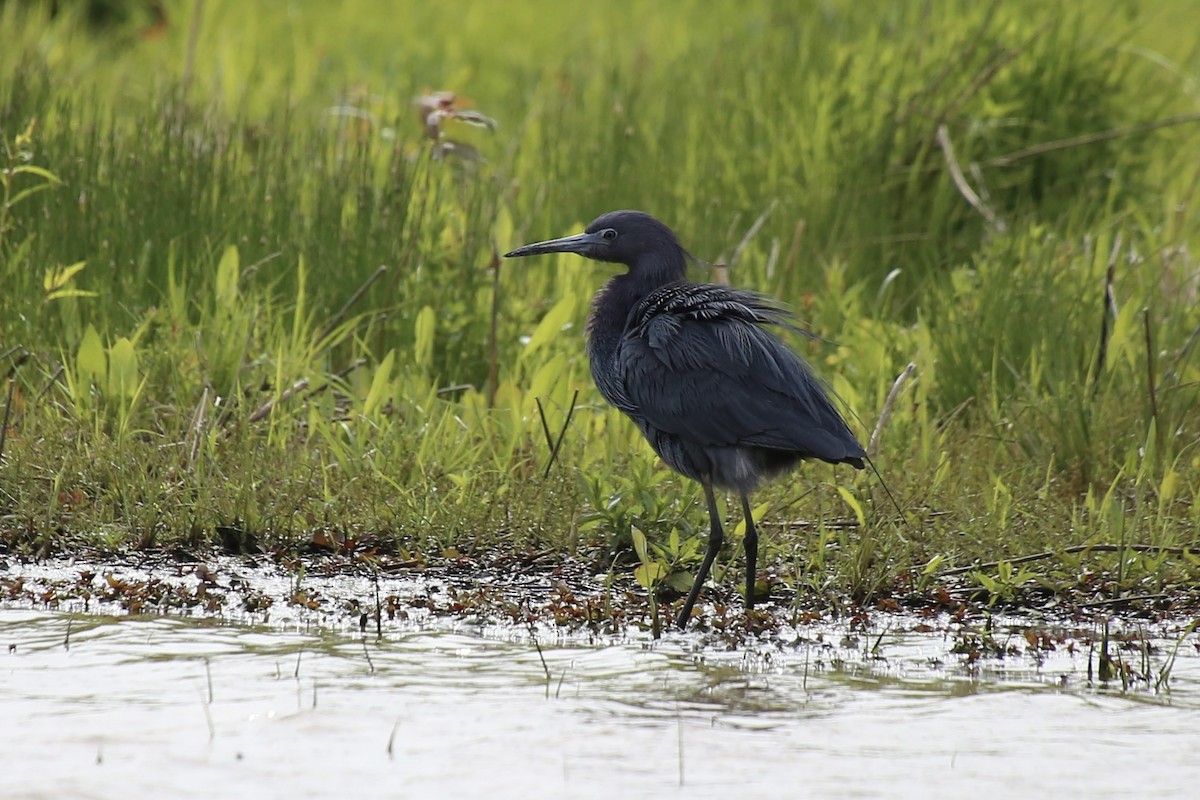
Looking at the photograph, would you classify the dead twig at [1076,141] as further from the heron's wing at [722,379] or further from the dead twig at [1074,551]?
the heron's wing at [722,379]

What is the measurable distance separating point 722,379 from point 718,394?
0.18 feet

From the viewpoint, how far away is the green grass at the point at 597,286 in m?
5.14

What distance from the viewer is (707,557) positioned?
464 centimetres

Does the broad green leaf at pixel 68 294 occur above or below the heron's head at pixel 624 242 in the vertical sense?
below

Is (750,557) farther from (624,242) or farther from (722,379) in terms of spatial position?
(624,242)

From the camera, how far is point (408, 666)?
4.07 metres

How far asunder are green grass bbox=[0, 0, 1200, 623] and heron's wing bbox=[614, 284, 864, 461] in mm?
401

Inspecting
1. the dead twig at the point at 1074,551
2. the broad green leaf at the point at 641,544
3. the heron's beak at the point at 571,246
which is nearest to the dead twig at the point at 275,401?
the heron's beak at the point at 571,246

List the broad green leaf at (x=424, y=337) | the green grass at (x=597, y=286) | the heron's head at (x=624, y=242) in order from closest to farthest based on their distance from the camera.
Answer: the green grass at (x=597, y=286), the heron's head at (x=624, y=242), the broad green leaf at (x=424, y=337)

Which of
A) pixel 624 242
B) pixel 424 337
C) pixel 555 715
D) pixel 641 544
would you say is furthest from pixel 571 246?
pixel 555 715

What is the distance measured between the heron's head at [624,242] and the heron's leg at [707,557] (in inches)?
36.0

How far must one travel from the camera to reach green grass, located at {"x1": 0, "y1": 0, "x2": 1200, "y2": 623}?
5.14m

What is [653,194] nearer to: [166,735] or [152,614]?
[152,614]

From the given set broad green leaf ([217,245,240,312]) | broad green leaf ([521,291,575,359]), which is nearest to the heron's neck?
broad green leaf ([521,291,575,359])
